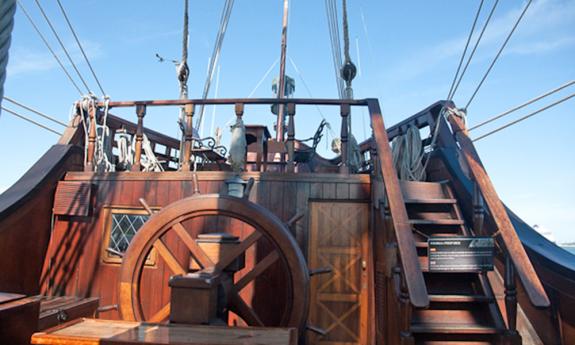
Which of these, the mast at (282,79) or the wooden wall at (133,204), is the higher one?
the mast at (282,79)

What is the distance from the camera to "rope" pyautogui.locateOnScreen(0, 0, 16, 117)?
2.61 feet

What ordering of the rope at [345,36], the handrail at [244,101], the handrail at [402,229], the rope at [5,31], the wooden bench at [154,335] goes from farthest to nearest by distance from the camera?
1. the rope at [345,36]
2. the handrail at [244,101]
3. the handrail at [402,229]
4. the wooden bench at [154,335]
5. the rope at [5,31]

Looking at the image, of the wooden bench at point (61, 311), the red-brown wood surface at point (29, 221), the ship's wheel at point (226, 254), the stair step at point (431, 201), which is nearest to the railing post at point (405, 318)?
the ship's wheel at point (226, 254)

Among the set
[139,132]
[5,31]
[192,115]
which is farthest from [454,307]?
[139,132]

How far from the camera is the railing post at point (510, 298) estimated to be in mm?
2217

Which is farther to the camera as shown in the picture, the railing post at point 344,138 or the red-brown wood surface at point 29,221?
the railing post at point 344,138

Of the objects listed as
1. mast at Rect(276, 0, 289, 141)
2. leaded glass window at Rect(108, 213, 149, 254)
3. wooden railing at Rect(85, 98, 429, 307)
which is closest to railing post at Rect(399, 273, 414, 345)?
wooden railing at Rect(85, 98, 429, 307)

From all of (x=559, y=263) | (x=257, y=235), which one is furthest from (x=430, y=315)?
(x=257, y=235)

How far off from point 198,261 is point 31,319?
1266 mm

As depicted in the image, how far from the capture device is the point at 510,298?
2.24m

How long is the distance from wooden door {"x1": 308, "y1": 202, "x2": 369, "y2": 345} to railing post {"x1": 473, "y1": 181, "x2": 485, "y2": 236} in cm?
97

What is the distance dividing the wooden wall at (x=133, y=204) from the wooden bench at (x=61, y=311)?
82cm

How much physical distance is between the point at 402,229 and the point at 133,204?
2.63m

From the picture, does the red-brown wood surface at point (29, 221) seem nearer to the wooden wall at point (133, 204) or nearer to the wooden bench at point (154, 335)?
the wooden wall at point (133, 204)
